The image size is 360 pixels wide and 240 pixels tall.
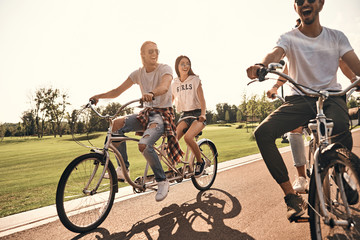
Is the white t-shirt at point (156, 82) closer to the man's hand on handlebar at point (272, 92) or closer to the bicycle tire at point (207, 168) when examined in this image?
the bicycle tire at point (207, 168)

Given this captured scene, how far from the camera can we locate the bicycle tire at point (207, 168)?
485 centimetres

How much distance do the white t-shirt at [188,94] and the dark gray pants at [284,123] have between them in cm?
236

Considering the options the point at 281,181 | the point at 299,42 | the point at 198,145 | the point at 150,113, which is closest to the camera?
the point at 281,181

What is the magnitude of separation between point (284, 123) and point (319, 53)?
0.88 meters

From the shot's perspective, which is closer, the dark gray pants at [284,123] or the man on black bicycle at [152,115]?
the dark gray pants at [284,123]

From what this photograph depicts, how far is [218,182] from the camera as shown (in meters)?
5.39

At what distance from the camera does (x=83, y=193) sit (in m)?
3.30

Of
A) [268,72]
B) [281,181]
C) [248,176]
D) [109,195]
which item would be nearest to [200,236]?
[281,181]

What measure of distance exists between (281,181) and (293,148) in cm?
98

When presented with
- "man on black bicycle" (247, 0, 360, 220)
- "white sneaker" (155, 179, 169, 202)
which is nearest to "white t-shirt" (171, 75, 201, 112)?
"white sneaker" (155, 179, 169, 202)

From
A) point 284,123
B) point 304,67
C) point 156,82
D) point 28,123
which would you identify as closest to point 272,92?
point 304,67

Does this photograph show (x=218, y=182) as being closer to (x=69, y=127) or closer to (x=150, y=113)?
(x=150, y=113)

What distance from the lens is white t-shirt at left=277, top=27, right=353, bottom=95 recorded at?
2865mm

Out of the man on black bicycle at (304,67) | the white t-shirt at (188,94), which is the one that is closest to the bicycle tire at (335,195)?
the man on black bicycle at (304,67)
